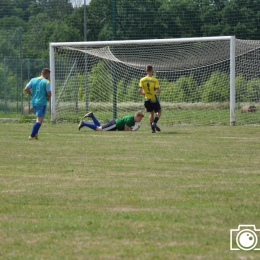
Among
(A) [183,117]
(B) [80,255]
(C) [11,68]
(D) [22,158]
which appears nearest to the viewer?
(B) [80,255]

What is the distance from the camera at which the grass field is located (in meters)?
6.46

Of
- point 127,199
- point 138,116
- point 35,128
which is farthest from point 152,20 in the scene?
point 127,199

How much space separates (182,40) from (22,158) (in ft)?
37.7

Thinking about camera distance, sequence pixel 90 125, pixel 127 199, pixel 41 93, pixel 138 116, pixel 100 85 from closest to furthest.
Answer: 1. pixel 127 199
2. pixel 41 93
3. pixel 138 116
4. pixel 90 125
5. pixel 100 85

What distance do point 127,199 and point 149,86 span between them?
1199cm

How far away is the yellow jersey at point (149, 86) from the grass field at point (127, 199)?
169 inches

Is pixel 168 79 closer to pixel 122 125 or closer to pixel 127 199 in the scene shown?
pixel 122 125

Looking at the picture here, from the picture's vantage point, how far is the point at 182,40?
79.1 ft

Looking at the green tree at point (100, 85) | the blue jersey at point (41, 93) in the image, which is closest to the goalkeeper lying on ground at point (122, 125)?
the blue jersey at point (41, 93)

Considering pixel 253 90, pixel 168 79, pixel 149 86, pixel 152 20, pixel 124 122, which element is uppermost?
pixel 152 20

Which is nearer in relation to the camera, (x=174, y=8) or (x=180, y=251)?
(x=180, y=251)

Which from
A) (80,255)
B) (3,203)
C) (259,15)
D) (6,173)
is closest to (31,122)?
(259,15)

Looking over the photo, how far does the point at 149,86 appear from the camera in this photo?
20.6 m

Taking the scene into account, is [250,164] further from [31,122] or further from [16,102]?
[16,102]
